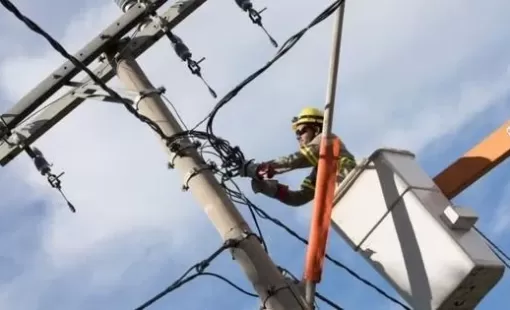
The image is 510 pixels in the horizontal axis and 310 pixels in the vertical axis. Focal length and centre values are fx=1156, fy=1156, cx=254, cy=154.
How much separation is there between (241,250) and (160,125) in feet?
3.78

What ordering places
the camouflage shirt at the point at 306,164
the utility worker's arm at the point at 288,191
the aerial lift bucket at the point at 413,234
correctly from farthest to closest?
the utility worker's arm at the point at 288,191 → the camouflage shirt at the point at 306,164 → the aerial lift bucket at the point at 413,234

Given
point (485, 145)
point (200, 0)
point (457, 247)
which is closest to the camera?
point (457, 247)

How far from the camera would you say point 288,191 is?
7.66m

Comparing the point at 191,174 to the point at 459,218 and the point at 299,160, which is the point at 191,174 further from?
the point at 459,218

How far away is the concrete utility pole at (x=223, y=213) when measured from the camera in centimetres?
656

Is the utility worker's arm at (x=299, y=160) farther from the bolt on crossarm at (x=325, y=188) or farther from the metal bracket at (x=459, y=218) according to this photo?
the metal bracket at (x=459, y=218)

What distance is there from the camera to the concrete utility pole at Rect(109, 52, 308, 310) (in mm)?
6559

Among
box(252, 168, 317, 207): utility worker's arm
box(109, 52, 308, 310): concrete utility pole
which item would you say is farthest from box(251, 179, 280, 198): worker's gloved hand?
box(109, 52, 308, 310): concrete utility pole

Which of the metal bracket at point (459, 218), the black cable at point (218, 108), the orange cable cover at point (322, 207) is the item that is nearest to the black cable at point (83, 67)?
the black cable at point (218, 108)

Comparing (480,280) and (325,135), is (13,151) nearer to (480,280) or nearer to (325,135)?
(325,135)

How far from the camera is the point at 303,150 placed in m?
7.48

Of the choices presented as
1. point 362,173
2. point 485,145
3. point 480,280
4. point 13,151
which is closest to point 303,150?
point 362,173

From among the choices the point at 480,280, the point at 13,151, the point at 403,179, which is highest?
the point at 13,151

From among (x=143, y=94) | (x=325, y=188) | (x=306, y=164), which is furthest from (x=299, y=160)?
(x=143, y=94)
